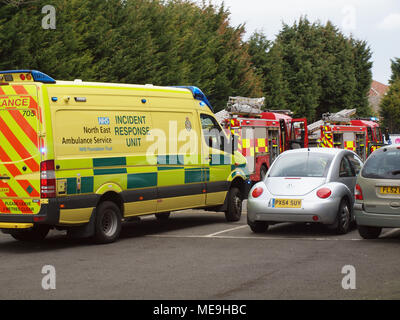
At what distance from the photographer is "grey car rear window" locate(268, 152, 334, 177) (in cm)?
1281

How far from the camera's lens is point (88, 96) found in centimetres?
1191

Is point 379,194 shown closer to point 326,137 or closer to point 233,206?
point 233,206

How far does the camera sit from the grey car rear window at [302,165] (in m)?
12.8

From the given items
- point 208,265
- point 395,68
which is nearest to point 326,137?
point 208,265

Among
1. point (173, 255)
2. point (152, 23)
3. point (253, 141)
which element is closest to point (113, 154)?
point (173, 255)

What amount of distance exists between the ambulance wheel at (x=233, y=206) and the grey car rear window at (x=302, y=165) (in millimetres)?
1966

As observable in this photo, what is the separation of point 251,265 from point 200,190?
4704 millimetres

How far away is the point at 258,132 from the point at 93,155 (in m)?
15.3

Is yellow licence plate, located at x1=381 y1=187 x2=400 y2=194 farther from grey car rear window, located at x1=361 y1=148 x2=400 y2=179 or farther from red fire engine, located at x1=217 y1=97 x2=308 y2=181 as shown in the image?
red fire engine, located at x1=217 y1=97 x2=308 y2=181

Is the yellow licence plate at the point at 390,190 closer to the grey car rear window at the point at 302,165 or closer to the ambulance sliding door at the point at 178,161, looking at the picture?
the grey car rear window at the point at 302,165

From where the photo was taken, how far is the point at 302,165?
42.7ft

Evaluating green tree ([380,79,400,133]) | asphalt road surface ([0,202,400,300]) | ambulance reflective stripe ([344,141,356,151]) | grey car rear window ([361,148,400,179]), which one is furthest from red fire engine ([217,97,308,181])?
green tree ([380,79,400,133])

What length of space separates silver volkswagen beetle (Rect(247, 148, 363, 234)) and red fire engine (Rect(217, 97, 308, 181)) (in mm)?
10711

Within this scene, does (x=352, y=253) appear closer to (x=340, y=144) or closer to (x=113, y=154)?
(x=113, y=154)
